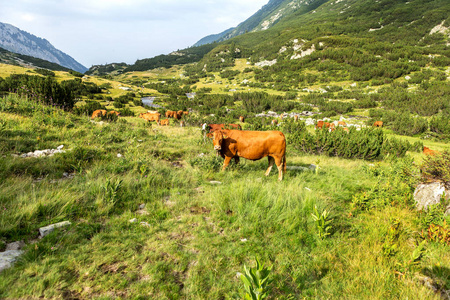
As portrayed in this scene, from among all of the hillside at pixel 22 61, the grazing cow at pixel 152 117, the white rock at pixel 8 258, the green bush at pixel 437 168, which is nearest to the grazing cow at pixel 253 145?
the green bush at pixel 437 168

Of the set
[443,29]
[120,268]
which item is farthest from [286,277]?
[443,29]

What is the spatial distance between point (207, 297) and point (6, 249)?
2927 mm

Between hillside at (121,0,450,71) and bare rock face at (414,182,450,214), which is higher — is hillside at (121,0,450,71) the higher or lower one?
the higher one

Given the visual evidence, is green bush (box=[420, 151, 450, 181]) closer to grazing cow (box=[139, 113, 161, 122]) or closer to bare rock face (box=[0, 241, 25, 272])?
bare rock face (box=[0, 241, 25, 272])

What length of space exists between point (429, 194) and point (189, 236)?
5.94 meters

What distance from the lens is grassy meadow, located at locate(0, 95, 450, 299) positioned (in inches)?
104

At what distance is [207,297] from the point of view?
2.56 m

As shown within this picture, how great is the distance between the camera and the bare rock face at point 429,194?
4.67 m

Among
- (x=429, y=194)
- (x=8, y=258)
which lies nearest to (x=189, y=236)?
(x=8, y=258)

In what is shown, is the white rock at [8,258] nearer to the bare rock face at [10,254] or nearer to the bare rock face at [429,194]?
the bare rock face at [10,254]

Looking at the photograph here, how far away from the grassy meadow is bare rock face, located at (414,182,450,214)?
0.23 metres

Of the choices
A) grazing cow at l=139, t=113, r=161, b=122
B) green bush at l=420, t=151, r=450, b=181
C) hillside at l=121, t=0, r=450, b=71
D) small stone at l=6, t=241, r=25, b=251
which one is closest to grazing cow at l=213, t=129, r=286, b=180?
green bush at l=420, t=151, r=450, b=181

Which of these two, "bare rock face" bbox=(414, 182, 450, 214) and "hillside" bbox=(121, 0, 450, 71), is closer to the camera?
"bare rock face" bbox=(414, 182, 450, 214)

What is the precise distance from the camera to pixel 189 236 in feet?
12.0
